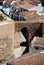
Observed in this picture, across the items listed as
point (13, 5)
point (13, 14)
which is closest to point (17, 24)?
point (13, 14)

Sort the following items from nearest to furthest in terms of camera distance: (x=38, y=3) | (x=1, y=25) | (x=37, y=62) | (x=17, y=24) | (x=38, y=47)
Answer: (x=37, y=62) → (x=38, y=47) → (x=1, y=25) → (x=17, y=24) → (x=38, y=3)

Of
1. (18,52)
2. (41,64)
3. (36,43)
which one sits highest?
(41,64)

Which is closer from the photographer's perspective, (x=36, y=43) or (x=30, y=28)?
(x=36, y=43)

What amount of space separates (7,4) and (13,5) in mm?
1668

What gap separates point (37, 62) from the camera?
7.21 m

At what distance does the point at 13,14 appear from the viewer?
71.0 feet

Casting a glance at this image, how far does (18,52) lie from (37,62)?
635cm

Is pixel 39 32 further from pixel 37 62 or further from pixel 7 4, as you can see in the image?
pixel 7 4

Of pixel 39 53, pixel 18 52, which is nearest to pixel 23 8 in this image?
pixel 18 52

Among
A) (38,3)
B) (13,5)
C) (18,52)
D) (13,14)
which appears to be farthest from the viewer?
(38,3)

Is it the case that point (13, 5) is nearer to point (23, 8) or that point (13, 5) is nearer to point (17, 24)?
point (23, 8)

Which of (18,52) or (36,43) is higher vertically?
(36,43)

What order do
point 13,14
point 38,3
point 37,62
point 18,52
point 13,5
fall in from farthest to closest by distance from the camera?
point 38,3
point 13,5
point 13,14
point 18,52
point 37,62

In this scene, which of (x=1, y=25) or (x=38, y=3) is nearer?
(x=1, y=25)
